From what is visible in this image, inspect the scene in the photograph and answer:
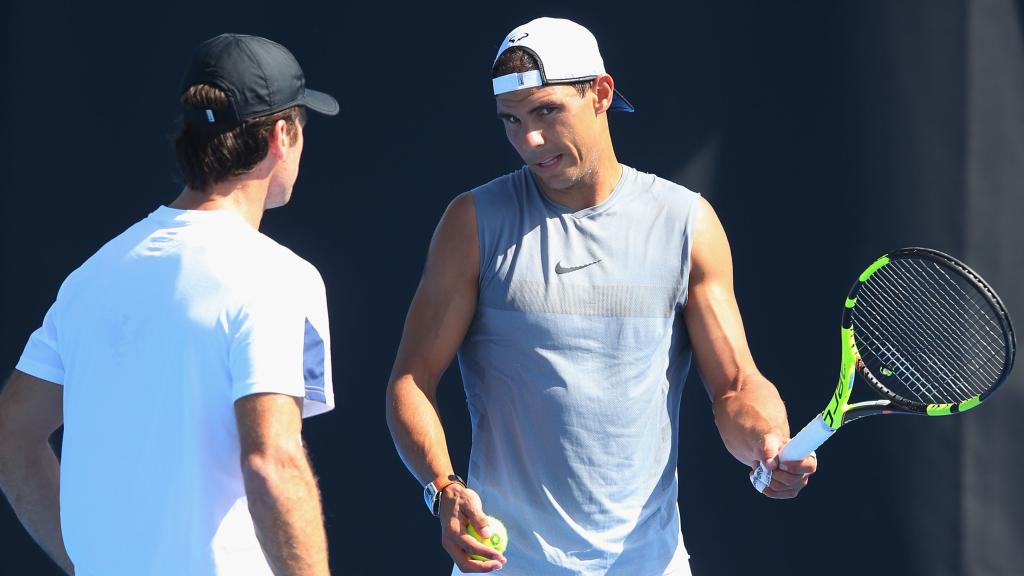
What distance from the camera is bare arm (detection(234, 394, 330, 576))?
69.1 inches

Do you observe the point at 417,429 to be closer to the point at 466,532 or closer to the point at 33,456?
the point at 466,532

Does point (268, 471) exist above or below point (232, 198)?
below

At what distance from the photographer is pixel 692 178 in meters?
3.48

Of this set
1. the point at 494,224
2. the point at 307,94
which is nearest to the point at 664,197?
the point at 494,224

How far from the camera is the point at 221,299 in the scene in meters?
1.77

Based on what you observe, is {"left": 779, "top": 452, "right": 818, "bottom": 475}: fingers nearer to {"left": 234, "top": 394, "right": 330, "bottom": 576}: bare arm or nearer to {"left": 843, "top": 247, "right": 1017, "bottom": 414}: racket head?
{"left": 843, "top": 247, "right": 1017, "bottom": 414}: racket head

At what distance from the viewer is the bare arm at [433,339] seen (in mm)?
2484

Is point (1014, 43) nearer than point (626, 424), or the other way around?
point (626, 424)

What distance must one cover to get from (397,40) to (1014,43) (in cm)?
155

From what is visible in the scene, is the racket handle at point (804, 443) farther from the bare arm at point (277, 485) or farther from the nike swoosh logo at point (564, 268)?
the bare arm at point (277, 485)

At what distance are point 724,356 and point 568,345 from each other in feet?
1.01

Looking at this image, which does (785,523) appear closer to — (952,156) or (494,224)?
(952,156)

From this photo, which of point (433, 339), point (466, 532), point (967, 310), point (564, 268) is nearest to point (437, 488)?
point (466, 532)

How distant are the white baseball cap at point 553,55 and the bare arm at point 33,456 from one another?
990 mm
